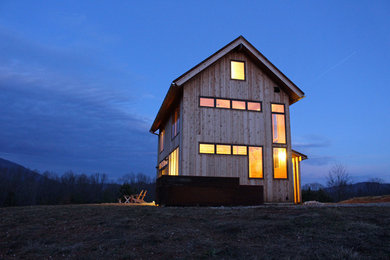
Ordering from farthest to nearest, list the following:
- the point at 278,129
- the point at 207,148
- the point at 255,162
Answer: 1. the point at 278,129
2. the point at 255,162
3. the point at 207,148

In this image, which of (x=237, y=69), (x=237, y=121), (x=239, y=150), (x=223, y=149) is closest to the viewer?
(x=223, y=149)

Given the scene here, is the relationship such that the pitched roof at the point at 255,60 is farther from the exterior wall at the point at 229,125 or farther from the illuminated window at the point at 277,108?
the illuminated window at the point at 277,108

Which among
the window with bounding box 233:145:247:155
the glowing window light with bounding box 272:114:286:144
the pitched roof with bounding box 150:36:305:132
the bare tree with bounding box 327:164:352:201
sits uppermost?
the pitched roof with bounding box 150:36:305:132

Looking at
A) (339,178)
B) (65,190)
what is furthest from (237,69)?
(65,190)

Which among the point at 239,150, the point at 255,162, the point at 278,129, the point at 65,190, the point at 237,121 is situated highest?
the point at 237,121

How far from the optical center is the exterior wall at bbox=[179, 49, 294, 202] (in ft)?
48.1

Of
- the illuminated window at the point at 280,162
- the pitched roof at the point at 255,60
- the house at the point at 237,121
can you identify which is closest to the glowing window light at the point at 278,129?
the house at the point at 237,121

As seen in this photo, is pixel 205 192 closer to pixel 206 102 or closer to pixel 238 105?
pixel 206 102

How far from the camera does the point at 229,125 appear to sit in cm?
1531

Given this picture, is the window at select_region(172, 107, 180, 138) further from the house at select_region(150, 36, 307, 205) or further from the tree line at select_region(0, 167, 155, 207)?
the tree line at select_region(0, 167, 155, 207)

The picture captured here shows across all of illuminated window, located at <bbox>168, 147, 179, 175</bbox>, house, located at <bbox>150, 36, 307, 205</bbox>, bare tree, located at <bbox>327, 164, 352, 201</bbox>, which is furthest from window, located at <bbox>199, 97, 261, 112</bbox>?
bare tree, located at <bbox>327, 164, 352, 201</bbox>

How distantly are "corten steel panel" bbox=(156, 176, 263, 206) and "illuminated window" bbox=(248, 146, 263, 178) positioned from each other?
2.30m

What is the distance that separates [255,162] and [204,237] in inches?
387

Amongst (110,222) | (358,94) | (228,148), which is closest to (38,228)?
(110,222)
